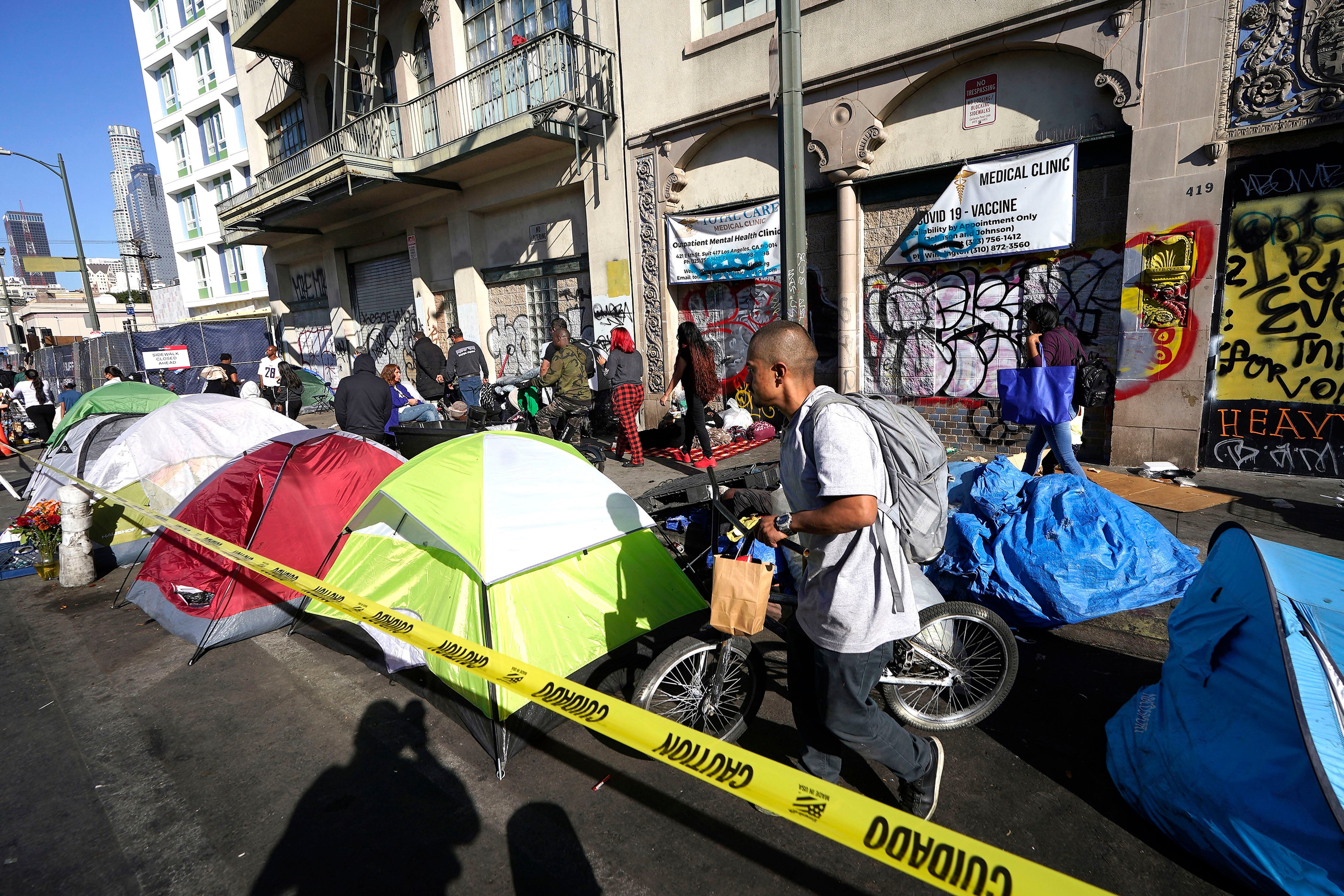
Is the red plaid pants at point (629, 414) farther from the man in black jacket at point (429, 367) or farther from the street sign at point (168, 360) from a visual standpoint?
the street sign at point (168, 360)

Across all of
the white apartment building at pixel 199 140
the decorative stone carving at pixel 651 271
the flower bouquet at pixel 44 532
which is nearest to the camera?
the flower bouquet at pixel 44 532

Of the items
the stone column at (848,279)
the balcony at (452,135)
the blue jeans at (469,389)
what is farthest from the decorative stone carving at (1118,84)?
the blue jeans at (469,389)

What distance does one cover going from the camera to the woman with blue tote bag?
588cm

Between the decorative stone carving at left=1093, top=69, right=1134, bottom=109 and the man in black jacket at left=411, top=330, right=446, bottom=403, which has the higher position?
the decorative stone carving at left=1093, top=69, right=1134, bottom=109

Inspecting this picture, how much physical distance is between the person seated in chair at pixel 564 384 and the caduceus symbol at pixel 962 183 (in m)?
5.09

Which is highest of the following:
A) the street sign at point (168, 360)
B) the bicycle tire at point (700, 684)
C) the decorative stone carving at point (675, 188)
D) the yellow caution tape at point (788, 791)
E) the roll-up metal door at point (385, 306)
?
the decorative stone carving at point (675, 188)

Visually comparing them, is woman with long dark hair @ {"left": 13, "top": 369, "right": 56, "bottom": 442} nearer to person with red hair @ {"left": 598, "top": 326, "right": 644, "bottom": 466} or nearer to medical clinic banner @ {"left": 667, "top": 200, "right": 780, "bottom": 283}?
person with red hair @ {"left": 598, "top": 326, "right": 644, "bottom": 466}

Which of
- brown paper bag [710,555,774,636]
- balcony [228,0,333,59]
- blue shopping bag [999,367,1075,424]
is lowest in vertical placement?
brown paper bag [710,555,774,636]

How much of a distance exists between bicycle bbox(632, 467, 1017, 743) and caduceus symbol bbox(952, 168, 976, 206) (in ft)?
20.6

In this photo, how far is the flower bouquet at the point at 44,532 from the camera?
5980 mm

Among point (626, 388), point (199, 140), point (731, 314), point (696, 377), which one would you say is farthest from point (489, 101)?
point (199, 140)

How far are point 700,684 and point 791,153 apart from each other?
3916mm

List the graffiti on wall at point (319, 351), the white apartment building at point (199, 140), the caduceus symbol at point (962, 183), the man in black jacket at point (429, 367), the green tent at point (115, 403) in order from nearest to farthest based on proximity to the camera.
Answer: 1. the caduceus symbol at point (962, 183)
2. the green tent at point (115, 403)
3. the man in black jacket at point (429, 367)
4. the graffiti on wall at point (319, 351)
5. the white apartment building at point (199, 140)

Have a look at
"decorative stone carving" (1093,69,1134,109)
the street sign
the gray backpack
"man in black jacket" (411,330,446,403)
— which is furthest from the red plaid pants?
the street sign
